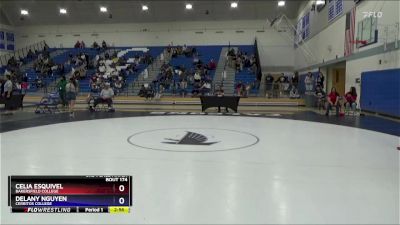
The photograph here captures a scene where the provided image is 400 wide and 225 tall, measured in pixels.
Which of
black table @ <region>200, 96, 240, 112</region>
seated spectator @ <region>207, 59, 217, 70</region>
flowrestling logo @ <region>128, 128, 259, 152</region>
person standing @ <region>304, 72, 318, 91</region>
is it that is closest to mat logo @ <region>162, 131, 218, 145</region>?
flowrestling logo @ <region>128, 128, 259, 152</region>

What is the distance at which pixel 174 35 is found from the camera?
27875 mm

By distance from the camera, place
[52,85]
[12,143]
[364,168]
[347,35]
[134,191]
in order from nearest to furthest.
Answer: [134,191]
[364,168]
[12,143]
[347,35]
[52,85]

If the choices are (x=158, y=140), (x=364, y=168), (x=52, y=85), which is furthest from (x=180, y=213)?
(x=52, y=85)

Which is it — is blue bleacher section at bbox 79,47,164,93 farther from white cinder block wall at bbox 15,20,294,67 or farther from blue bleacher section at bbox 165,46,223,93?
blue bleacher section at bbox 165,46,223,93

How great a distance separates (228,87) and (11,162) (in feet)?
55.1

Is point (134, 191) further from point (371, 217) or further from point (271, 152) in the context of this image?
point (271, 152)

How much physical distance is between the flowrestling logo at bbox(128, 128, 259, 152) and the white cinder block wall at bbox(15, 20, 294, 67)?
19461 millimetres

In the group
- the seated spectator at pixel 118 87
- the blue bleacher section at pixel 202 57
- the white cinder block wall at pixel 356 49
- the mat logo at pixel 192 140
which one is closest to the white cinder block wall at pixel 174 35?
the blue bleacher section at pixel 202 57

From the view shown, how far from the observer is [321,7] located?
18.8m

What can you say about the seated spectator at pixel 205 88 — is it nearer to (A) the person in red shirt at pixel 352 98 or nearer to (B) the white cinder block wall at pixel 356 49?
(B) the white cinder block wall at pixel 356 49
